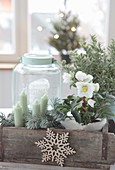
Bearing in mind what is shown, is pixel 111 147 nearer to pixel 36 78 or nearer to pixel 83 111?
pixel 83 111

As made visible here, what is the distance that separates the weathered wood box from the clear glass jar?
229 millimetres

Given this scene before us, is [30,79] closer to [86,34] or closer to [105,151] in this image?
[105,151]

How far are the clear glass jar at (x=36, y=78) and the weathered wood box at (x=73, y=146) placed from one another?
23 cm

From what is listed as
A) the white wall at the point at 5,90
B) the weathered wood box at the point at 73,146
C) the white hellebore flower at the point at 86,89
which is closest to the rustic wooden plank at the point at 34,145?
the weathered wood box at the point at 73,146

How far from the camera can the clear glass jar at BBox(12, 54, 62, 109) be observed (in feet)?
3.49

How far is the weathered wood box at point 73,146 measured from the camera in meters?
0.88

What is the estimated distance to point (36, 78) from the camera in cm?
128

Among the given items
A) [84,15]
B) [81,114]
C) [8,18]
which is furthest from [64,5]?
[81,114]

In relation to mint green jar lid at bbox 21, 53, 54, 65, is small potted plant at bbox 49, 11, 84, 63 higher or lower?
higher

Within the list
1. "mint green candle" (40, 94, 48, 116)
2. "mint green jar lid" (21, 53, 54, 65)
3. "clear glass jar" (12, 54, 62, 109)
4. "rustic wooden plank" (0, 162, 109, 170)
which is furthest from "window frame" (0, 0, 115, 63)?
"rustic wooden plank" (0, 162, 109, 170)

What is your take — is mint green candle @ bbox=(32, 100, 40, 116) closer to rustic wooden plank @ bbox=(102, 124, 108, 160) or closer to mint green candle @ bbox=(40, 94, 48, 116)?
mint green candle @ bbox=(40, 94, 48, 116)

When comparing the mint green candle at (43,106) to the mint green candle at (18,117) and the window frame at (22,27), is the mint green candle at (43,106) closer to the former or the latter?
the mint green candle at (18,117)

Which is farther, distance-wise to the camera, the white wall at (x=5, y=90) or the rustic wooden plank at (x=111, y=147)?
the white wall at (x=5, y=90)

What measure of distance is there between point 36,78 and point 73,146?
48 cm
